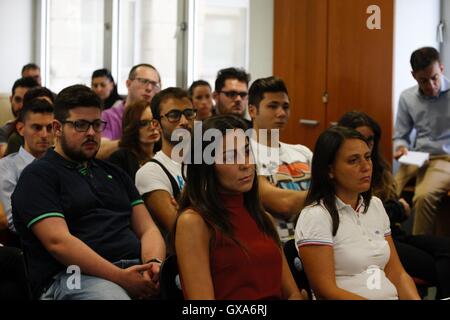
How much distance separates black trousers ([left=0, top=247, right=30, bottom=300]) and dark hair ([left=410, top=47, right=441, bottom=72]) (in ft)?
8.57

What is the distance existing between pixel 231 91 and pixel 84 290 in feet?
6.23

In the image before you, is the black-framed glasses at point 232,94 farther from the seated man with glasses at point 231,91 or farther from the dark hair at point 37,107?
the dark hair at point 37,107

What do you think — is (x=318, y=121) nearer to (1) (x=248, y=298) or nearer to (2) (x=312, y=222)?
(2) (x=312, y=222)

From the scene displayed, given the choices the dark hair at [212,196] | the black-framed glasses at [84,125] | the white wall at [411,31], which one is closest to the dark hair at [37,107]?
the black-framed glasses at [84,125]

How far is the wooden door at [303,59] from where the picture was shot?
4.42 m

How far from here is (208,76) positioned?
523 centimetres

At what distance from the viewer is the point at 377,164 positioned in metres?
2.83

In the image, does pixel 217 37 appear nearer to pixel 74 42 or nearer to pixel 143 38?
pixel 143 38

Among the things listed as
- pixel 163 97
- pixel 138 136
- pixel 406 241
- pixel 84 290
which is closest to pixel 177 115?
pixel 163 97

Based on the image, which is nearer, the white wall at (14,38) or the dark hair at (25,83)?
the dark hair at (25,83)

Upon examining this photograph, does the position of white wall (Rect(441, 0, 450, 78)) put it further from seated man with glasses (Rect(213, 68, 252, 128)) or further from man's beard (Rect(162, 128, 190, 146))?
man's beard (Rect(162, 128, 190, 146))

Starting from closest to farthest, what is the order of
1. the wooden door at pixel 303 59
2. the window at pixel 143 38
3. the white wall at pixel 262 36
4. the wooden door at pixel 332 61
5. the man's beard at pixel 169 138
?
the man's beard at pixel 169 138 < the wooden door at pixel 332 61 < the wooden door at pixel 303 59 < the white wall at pixel 262 36 < the window at pixel 143 38

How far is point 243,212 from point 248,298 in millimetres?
240
